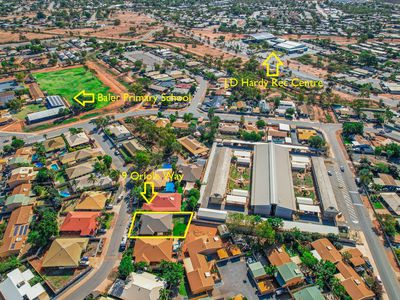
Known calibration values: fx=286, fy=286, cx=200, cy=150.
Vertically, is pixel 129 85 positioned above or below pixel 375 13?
below

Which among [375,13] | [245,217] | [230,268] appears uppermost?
[375,13]

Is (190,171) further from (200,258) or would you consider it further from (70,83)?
(70,83)

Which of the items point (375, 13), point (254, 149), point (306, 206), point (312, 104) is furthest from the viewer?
point (375, 13)

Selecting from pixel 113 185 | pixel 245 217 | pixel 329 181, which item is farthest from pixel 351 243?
pixel 113 185

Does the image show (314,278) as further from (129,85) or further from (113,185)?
(129,85)

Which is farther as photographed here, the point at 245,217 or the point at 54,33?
the point at 54,33

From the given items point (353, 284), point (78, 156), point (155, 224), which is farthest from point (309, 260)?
point (78, 156)

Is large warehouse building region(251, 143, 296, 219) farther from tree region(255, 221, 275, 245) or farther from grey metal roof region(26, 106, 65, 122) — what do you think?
grey metal roof region(26, 106, 65, 122)

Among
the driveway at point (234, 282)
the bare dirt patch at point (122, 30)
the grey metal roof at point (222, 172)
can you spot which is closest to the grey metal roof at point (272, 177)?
the grey metal roof at point (222, 172)
